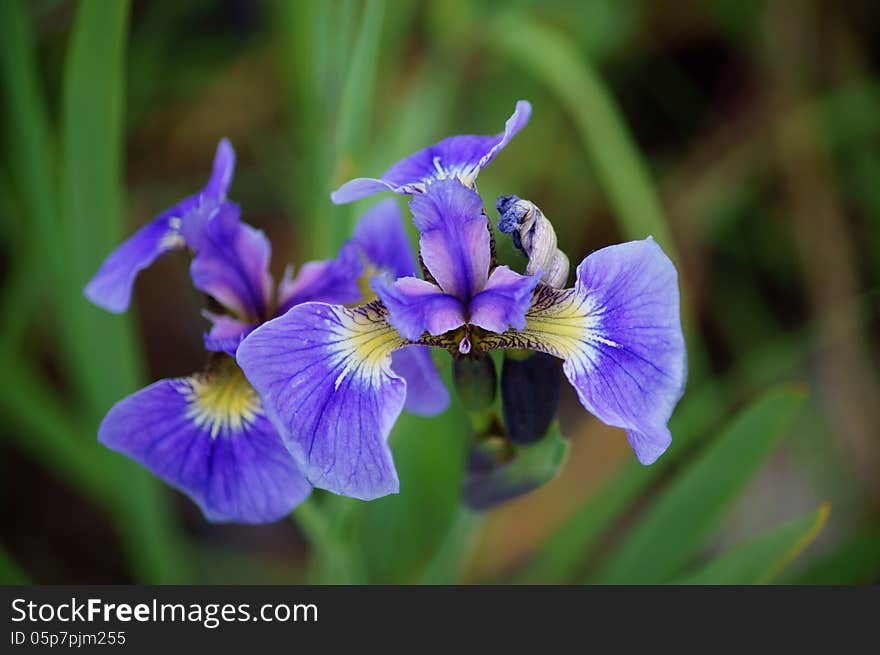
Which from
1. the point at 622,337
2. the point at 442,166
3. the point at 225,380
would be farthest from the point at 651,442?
the point at 225,380

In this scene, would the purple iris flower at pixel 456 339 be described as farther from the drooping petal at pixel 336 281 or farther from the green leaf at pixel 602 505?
the green leaf at pixel 602 505

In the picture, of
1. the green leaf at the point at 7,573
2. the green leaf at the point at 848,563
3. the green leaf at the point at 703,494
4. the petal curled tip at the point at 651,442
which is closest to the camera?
the petal curled tip at the point at 651,442

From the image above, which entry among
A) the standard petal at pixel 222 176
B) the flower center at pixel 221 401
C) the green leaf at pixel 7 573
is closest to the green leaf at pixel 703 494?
the flower center at pixel 221 401

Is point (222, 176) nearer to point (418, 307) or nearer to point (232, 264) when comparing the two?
point (232, 264)

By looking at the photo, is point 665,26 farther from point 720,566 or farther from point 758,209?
point 720,566

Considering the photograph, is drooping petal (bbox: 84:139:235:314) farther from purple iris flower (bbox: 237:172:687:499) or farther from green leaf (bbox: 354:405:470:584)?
green leaf (bbox: 354:405:470:584)
